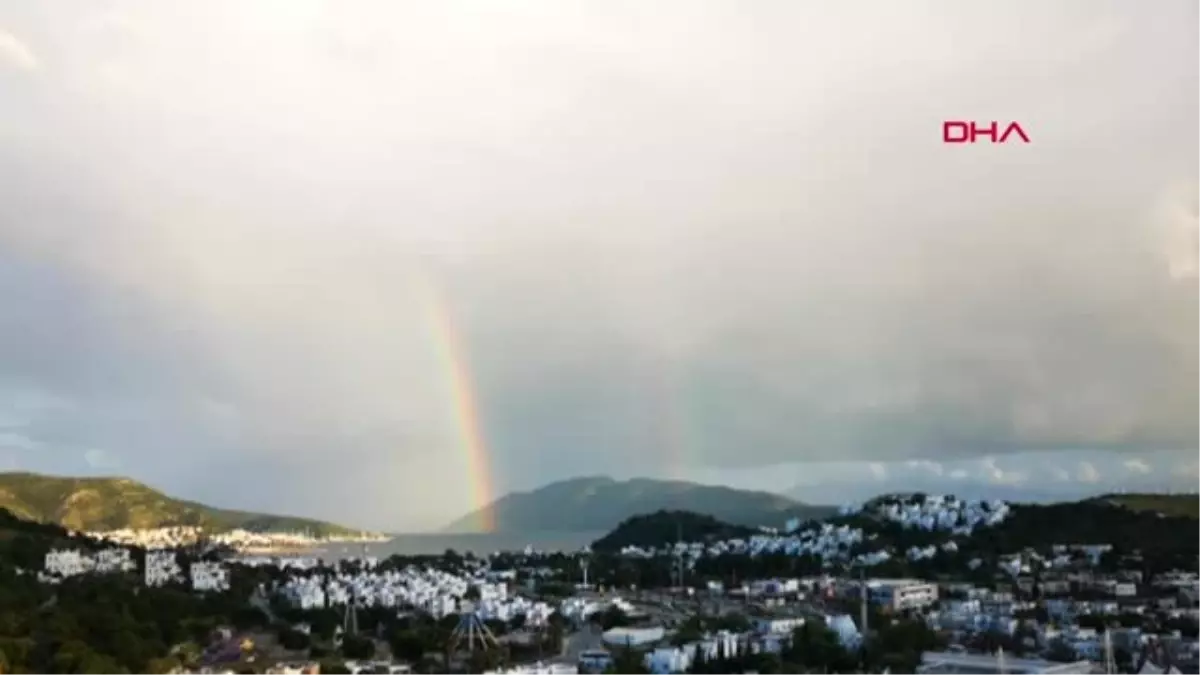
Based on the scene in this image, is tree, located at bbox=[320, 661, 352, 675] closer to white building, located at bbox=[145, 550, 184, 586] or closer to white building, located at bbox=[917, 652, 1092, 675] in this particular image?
white building, located at bbox=[917, 652, 1092, 675]

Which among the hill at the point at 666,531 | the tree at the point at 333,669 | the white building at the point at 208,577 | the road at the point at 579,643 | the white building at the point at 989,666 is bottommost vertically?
the road at the point at 579,643

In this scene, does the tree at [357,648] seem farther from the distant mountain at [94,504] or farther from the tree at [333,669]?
the distant mountain at [94,504]

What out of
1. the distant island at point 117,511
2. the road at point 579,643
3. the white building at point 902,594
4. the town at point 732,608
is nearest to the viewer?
the town at point 732,608

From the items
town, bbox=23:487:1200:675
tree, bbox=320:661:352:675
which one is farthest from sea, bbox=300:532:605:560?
tree, bbox=320:661:352:675

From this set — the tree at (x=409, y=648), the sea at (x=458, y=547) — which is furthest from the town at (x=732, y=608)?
the sea at (x=458, y=547)

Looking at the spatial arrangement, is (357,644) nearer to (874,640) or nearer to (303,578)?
(874,640)

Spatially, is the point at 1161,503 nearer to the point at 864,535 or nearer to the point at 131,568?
the point at 864,535

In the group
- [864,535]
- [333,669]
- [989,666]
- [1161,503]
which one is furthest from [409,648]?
[1161,503]
